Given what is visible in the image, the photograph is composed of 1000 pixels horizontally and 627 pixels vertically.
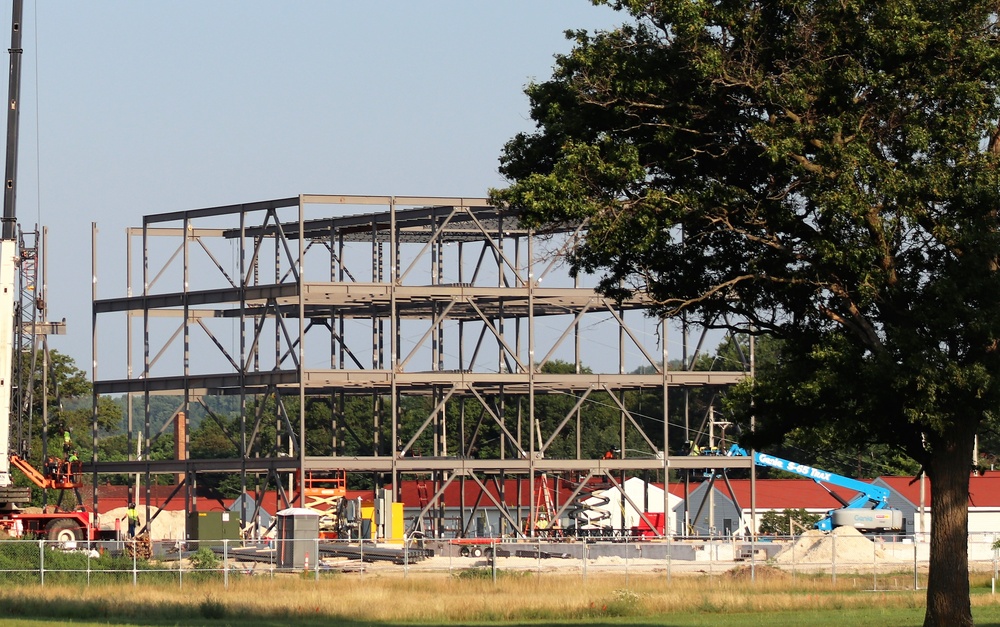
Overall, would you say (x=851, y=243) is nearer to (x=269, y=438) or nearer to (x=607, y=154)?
(x=607, y=154)

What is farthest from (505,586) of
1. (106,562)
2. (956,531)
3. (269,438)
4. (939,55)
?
(269,438)

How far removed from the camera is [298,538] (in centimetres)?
4903

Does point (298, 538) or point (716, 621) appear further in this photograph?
point (298, 538)

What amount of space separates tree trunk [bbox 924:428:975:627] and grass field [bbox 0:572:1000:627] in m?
5.89

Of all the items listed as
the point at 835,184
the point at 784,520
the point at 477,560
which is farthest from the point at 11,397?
the point at 784,520

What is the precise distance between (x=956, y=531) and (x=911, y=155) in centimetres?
591

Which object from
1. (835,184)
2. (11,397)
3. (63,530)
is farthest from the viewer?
Answer: (11,397)

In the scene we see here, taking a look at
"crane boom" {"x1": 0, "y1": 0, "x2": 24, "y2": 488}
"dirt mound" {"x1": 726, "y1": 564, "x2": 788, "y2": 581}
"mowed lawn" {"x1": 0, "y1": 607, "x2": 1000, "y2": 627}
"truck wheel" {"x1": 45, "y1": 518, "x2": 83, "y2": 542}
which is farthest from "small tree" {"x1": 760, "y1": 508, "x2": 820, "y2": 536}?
"mowed lawn" {"x1": 0, "y1": 607, "x2": 1000, "y2": 627}

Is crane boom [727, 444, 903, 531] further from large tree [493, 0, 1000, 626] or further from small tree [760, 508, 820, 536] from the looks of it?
large tree [493, 0, 1000, 626]

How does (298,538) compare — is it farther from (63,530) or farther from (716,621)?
(716,621)

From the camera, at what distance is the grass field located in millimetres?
32062

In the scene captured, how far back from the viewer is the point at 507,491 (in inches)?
3637

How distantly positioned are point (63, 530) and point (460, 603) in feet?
64.8

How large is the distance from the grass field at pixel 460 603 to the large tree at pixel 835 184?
796 cm
